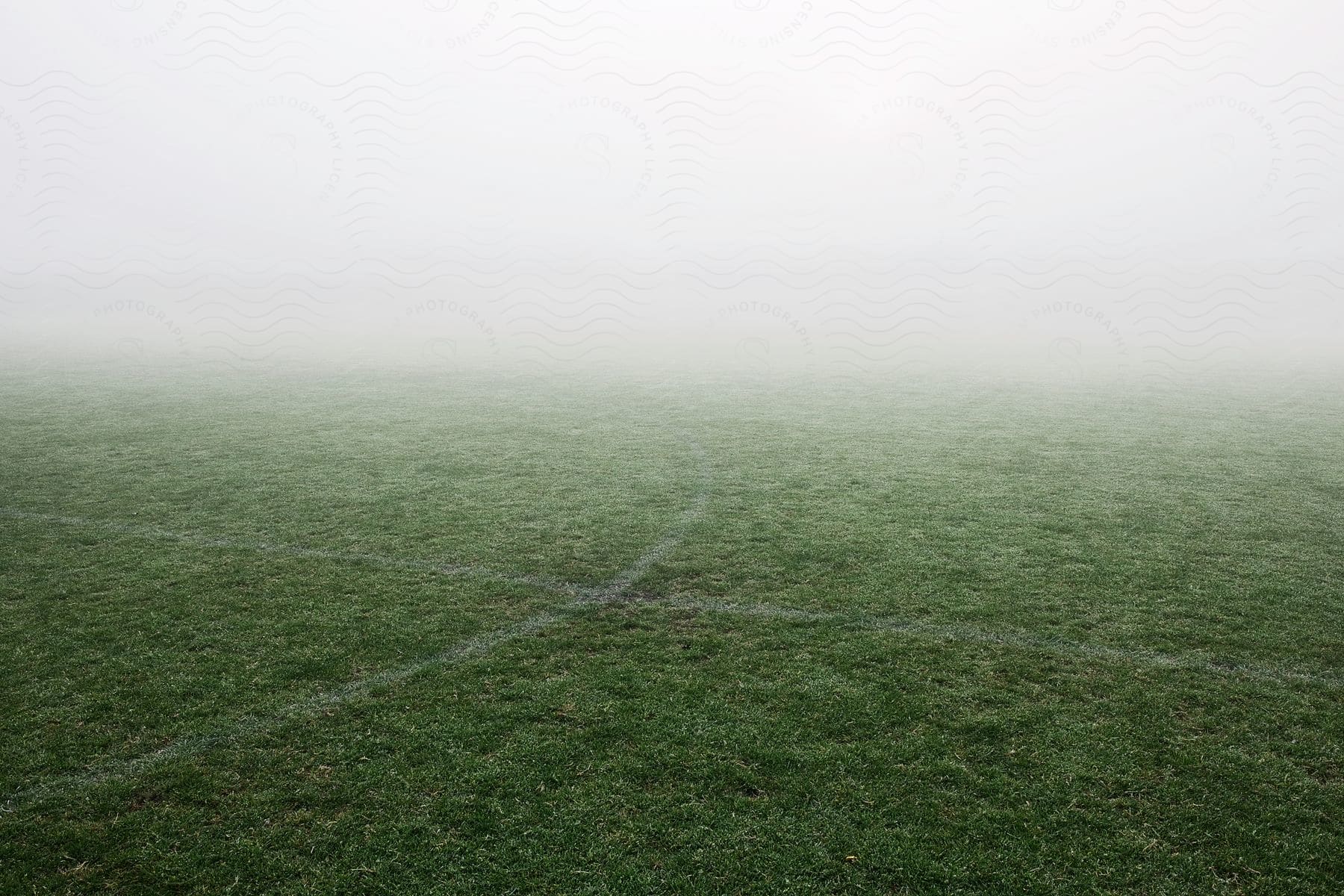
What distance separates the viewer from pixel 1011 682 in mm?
3402

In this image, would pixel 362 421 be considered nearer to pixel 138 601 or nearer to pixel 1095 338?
pixel 138 601

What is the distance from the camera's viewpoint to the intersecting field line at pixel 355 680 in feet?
9.02

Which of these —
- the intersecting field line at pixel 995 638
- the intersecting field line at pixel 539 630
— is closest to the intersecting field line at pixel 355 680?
the intersecting field line at pixel 539 630

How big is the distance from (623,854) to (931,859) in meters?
0.93

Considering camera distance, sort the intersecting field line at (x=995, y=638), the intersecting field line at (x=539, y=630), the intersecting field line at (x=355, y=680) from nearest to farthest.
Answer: the intersecting field line at (x=355, y=680), the intersecting field line at (x=539, y=630), the intersecting field line at (x=995, y=638)

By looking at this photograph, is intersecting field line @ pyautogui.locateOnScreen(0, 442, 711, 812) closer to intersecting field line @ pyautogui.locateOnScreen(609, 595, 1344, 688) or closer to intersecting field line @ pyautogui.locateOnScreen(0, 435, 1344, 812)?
intersecting field line @ pyautogui.locateOnScreen(0, 435, 1344, 812)

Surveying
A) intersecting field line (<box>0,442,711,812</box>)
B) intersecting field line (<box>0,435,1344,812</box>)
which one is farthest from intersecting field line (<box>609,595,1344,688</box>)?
intersecting field line (<box>0,442,711,812</box>)

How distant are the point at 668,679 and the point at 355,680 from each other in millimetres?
1381

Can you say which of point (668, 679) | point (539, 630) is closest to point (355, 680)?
point (539, 630)

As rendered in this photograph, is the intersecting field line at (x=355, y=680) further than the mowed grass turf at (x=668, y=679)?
Yes

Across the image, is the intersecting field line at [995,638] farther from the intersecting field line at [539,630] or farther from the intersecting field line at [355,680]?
the intersecting field line at [355,680]

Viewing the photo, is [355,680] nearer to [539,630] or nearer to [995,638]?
[539,630]

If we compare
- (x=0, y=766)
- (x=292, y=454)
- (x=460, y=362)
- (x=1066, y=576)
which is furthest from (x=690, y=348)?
(x=0, y=766)

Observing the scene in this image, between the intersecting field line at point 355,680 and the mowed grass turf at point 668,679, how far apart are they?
0.07ft
